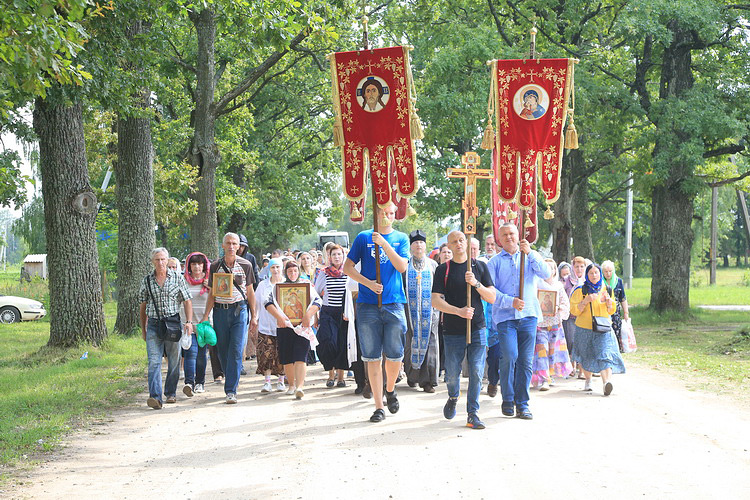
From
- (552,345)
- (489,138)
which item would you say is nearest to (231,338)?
(489,138)

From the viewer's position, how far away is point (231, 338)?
11078mm

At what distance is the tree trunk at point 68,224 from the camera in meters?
15.1

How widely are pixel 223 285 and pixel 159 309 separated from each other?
860mm

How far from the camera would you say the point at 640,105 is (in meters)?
23.3

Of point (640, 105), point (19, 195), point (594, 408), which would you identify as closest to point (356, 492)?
point (594, 408)

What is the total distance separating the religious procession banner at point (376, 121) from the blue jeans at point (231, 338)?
220 cm

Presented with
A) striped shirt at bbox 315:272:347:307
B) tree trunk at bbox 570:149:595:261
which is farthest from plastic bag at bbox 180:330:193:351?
tree trunk at bbox 570:149:595:261

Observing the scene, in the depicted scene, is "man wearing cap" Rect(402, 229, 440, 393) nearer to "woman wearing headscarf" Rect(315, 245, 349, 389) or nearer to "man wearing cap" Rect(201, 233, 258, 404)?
"woman wearing headscarf" Rect(315, 245, 349, 389)

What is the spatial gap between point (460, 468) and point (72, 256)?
1010 cm

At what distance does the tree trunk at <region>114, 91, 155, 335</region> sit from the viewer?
1808 centimetres

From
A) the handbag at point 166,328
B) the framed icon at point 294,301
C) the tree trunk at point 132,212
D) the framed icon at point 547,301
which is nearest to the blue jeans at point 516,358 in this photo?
the framed icon at point 547,301

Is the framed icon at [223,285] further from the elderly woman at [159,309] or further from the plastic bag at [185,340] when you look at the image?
the plastic bag at [185,340]

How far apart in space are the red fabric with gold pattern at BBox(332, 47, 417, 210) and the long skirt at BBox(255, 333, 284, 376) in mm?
3099

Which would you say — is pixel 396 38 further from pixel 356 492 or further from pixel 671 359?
pixel 356 492
